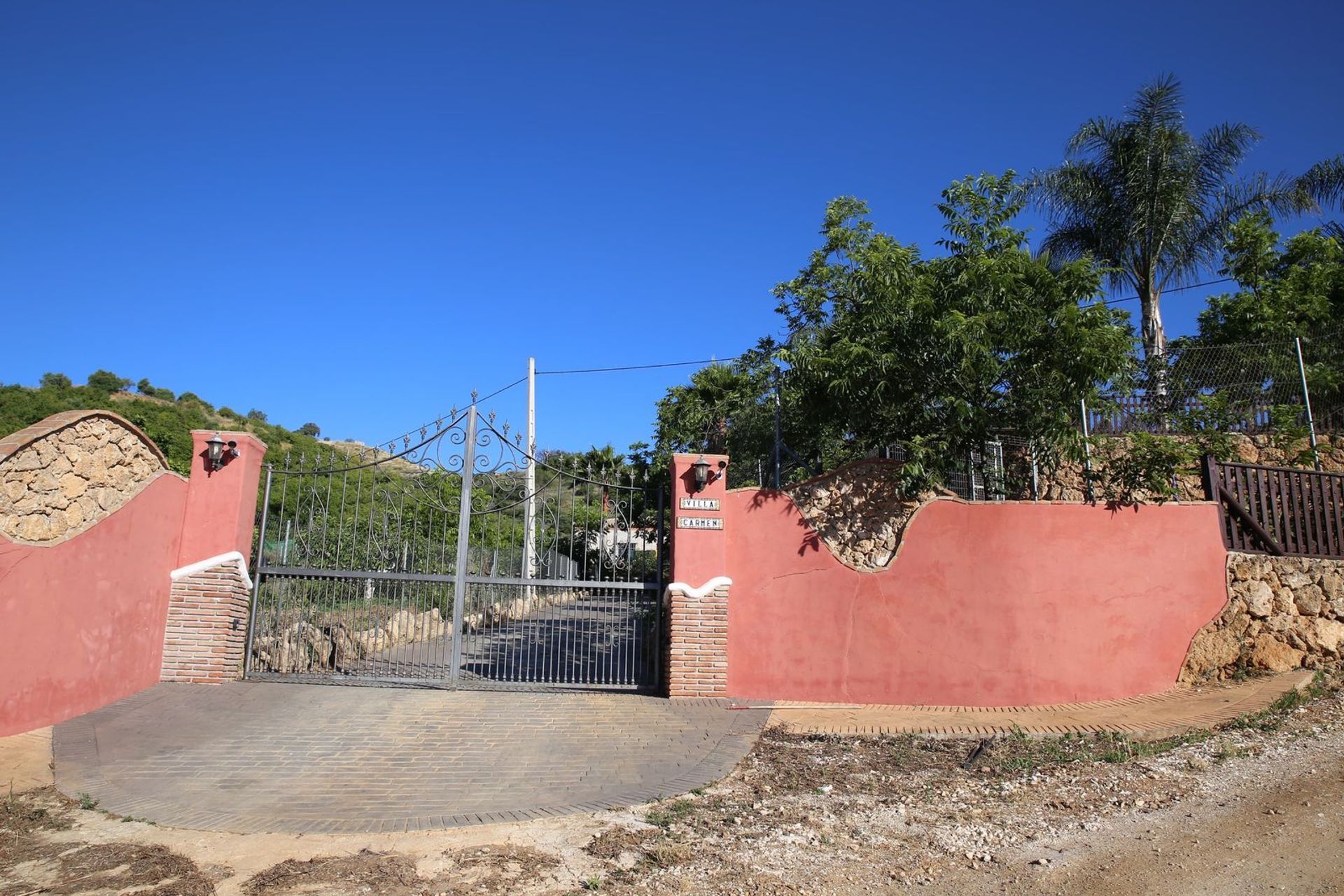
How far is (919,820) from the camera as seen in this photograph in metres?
5.10

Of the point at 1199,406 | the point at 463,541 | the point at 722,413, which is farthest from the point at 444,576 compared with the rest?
the point at 1199,406

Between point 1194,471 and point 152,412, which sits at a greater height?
point 152,412

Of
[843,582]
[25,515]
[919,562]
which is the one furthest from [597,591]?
[25,515]

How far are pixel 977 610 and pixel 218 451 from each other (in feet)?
27.0

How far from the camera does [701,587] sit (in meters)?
8.68

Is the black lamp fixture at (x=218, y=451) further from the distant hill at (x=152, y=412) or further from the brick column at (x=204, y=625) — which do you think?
the distant hill at (x=152, y=412)

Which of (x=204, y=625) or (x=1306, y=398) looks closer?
(x=204, y=625)

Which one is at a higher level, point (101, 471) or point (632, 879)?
point (101, 471)

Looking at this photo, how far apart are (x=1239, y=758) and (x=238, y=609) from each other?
920 cm

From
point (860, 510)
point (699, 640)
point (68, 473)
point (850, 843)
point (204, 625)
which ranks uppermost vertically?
point (68, 473)

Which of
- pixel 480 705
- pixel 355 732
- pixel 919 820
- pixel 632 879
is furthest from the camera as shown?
pixel 480 705

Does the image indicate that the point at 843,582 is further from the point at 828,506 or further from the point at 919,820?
the point at 919,820

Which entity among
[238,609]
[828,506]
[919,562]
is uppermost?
[828,506]

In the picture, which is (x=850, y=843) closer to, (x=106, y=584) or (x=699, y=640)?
(x=699, y=640)
